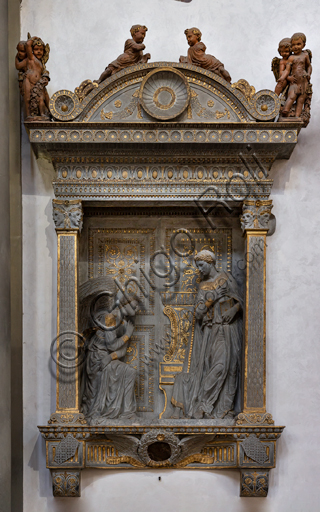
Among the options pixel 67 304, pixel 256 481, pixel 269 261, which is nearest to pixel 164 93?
pixel 269 261

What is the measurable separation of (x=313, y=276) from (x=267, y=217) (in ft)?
2.57

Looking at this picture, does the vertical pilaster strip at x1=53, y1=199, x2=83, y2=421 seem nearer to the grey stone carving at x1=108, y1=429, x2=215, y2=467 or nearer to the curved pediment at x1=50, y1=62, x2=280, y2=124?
the grey stone carving at x1=108, y1=429, x2=215, y2=467

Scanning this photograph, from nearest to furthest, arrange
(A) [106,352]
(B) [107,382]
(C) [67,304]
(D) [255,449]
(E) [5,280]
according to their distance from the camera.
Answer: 1. (E) [5,280]
2. (D) [255,449]
3. (C) [67,304]
4. (B) [107,382]
5. (A) [106,352]

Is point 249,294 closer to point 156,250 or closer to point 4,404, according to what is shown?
point 156,250

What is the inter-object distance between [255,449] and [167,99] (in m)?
3.36

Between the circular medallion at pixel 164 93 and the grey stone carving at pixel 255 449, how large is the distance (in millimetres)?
3077

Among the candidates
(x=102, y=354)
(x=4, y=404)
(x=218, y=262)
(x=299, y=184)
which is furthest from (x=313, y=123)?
(x=4, y=404)

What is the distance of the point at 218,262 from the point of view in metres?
6.52

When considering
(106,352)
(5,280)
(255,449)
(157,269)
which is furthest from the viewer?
(157,269)

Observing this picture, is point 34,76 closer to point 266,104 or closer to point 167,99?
point 167,99

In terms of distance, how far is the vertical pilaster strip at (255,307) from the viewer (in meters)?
6.02

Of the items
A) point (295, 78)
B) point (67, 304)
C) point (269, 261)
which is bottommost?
point (67, 304)

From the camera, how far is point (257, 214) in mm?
6133

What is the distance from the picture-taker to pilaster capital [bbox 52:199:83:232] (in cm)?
610
